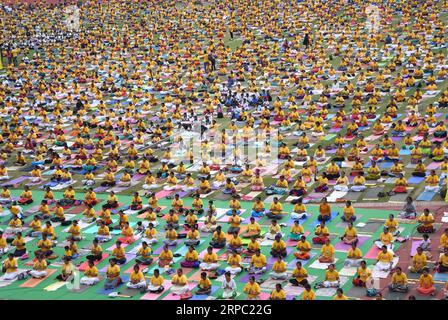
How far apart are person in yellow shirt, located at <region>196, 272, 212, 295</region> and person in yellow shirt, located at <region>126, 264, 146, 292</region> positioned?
1549 millimetres

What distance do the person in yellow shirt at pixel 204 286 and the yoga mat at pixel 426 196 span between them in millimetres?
8909

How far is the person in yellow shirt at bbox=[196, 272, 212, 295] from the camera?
848 inches

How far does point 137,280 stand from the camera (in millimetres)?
22156

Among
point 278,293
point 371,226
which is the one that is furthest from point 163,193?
point 278,293

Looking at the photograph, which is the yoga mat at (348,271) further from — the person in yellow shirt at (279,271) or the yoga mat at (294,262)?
the person in yellow shirt at (279,271)

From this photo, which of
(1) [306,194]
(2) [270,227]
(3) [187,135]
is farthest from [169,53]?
(2) [270,227]

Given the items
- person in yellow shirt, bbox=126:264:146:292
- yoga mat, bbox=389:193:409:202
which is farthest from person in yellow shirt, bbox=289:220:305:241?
person in yellow shirt, bbox=126:264:146:292

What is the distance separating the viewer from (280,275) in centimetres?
2208

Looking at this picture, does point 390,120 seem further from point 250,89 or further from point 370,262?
point 370,262

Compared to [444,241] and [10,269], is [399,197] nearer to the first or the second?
[444,241]

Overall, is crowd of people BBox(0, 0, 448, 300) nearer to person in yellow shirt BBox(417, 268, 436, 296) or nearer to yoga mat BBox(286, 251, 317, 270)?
person in yellow shirt BBox(417, 268, 436, 296)

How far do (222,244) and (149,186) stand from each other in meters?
6.96

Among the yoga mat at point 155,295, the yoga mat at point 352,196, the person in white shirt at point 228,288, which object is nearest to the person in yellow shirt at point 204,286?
the person in white shirt at point 228,288

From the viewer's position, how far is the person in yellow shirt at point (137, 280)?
22.1 meters
